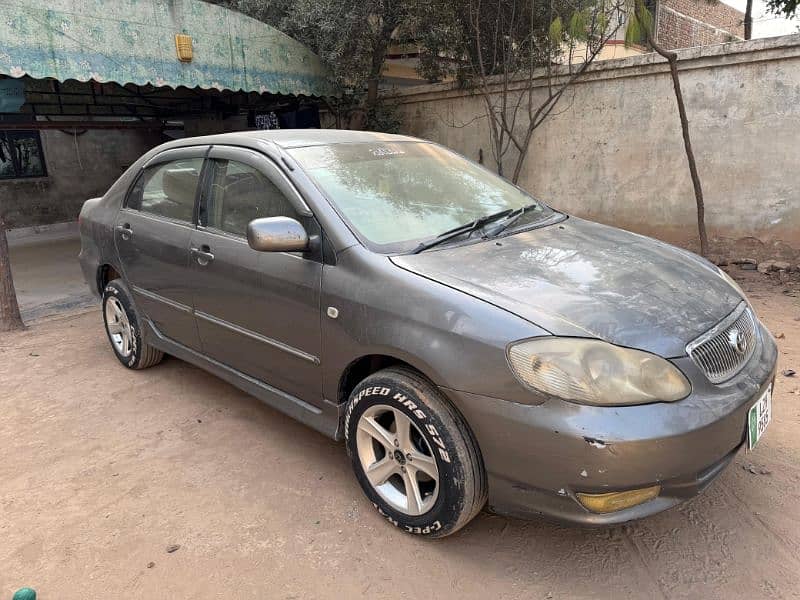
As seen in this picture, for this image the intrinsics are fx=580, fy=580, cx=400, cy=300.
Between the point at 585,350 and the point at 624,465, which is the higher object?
the point at 585,350

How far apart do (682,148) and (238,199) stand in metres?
5.44

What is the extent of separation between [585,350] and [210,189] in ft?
7.71

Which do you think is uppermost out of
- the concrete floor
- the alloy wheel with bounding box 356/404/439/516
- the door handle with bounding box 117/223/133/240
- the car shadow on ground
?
the door handle with bounding box 117/223/133/240

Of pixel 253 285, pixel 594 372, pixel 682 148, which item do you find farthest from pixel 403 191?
pixel 682 148

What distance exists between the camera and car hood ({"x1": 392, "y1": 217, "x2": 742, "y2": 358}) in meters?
2.09

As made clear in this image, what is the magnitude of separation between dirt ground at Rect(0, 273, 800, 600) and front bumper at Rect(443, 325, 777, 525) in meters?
0.38

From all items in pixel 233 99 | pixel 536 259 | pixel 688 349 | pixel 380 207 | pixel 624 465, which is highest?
pixel 233 99

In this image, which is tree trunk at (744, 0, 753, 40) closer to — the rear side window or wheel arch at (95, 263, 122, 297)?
the rear side window

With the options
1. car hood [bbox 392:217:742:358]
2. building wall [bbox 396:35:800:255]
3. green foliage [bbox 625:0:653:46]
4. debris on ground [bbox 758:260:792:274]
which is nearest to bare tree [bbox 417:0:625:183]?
building wall [bbox 396:35:800:255]

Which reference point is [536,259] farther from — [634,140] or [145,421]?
[634,140]

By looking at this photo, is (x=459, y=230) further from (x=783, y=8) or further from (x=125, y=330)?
(x=783, y=8)

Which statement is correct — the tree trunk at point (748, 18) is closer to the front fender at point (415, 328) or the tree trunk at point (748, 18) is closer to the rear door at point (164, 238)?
the rear door at point (164, 238)

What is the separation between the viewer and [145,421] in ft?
12.0

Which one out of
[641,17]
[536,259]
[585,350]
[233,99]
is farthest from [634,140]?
[233,99]
